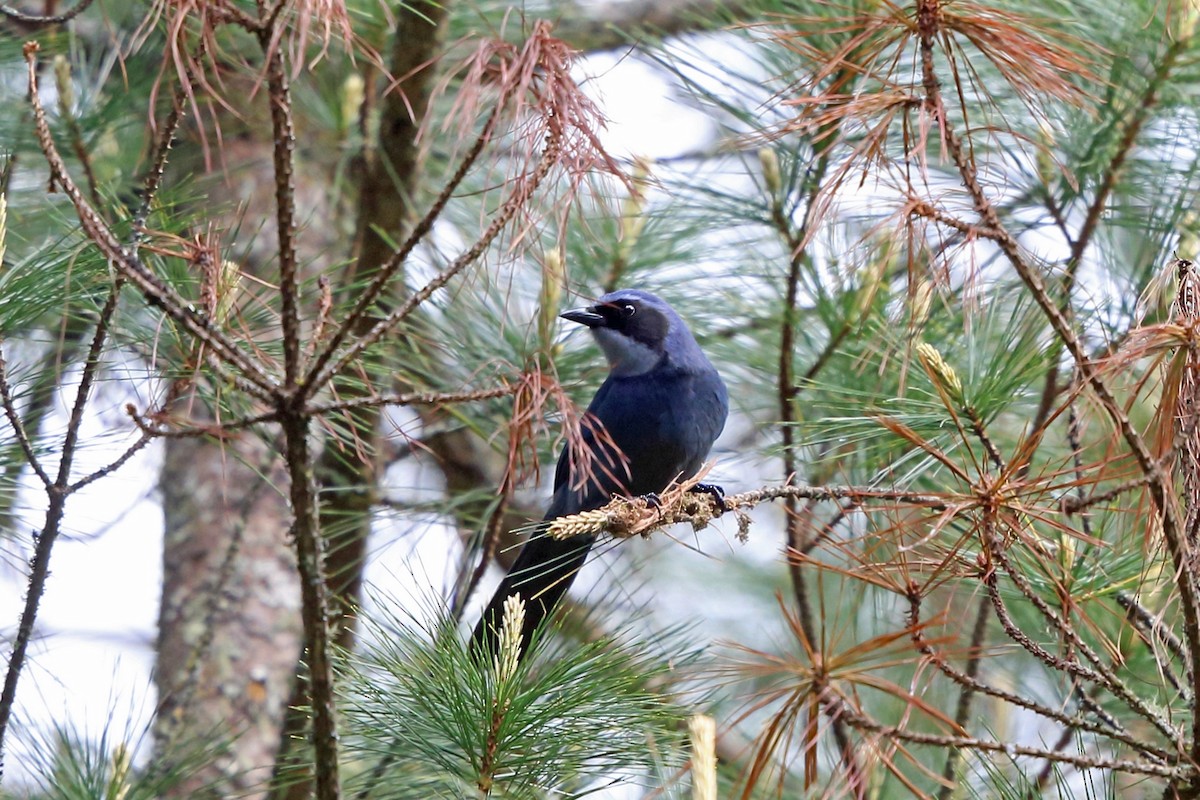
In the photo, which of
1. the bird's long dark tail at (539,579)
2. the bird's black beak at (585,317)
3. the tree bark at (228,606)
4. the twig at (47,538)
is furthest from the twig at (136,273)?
the tree bark at (228,606)

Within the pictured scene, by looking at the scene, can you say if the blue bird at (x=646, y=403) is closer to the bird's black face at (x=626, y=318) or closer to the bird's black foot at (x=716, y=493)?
the bird's black face at (x=626, y=318)

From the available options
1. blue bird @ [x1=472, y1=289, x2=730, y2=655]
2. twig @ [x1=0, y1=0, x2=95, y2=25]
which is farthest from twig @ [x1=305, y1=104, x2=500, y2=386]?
blue bird @ [x1=472, y1=289, x2=730, y2=655]

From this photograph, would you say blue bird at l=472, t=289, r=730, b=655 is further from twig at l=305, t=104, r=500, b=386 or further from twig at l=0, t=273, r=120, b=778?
twig at l=305, t=104, r=500, b=386

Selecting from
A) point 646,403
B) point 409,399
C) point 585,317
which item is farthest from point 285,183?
point 646,403

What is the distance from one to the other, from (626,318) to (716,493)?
2.73 ft

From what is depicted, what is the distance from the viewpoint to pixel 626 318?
136 inches

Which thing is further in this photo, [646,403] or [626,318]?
[646,403]

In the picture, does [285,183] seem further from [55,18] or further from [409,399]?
[55,18]

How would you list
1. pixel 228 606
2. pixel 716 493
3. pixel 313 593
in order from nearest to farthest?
pixel 313 593 → pixel 716 493 → pixel 228 606

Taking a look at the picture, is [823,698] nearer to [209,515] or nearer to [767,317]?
[767,317]

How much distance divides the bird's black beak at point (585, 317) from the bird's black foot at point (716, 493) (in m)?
0.59

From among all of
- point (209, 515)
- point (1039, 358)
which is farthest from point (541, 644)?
point (209, 515)

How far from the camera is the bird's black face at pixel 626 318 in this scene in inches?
135

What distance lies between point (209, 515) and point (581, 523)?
3008 mm
